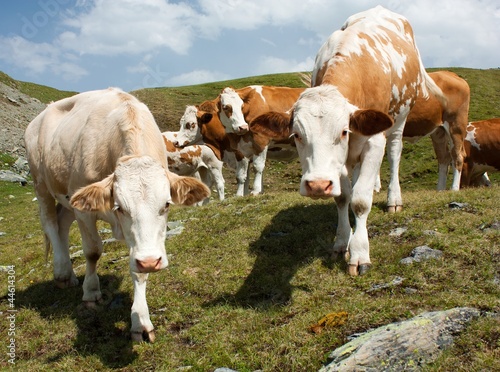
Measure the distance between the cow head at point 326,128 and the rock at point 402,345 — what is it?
162 cm

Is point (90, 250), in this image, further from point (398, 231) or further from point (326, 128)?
point (398, 231)

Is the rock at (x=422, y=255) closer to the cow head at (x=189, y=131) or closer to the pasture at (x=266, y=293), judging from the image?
the pasture at (x=266, y=293)

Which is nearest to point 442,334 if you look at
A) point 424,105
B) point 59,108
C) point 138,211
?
point 138,211

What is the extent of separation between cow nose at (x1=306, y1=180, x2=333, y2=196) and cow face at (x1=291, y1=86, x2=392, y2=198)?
1.1 inches

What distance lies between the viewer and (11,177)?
87.9ft

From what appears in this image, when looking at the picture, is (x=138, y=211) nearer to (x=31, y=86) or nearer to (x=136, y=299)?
(x=136, y=299)

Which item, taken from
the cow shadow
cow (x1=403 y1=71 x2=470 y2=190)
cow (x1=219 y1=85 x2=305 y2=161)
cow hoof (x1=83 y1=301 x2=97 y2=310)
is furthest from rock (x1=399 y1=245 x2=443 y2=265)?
A: cow (x1=219 y1=85 x2=305 y2=161)

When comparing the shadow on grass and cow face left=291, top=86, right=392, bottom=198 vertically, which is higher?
cow face left=291, top=86, right=392, bottom=198

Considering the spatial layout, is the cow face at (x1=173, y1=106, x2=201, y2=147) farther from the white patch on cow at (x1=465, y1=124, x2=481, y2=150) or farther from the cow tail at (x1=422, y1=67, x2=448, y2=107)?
the white patch on cow at (x1=465, y1=124, x2=481, y2=150)

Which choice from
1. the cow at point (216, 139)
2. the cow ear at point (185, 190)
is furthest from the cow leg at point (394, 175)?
the cow at point (216, 139)

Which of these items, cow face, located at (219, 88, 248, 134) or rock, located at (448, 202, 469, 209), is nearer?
rock, located at (448, 202, 469, 209)

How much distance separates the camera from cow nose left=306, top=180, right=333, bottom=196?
17.0ft

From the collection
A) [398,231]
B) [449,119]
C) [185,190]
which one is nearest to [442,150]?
[449,119]

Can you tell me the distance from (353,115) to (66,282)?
5.56 meters
